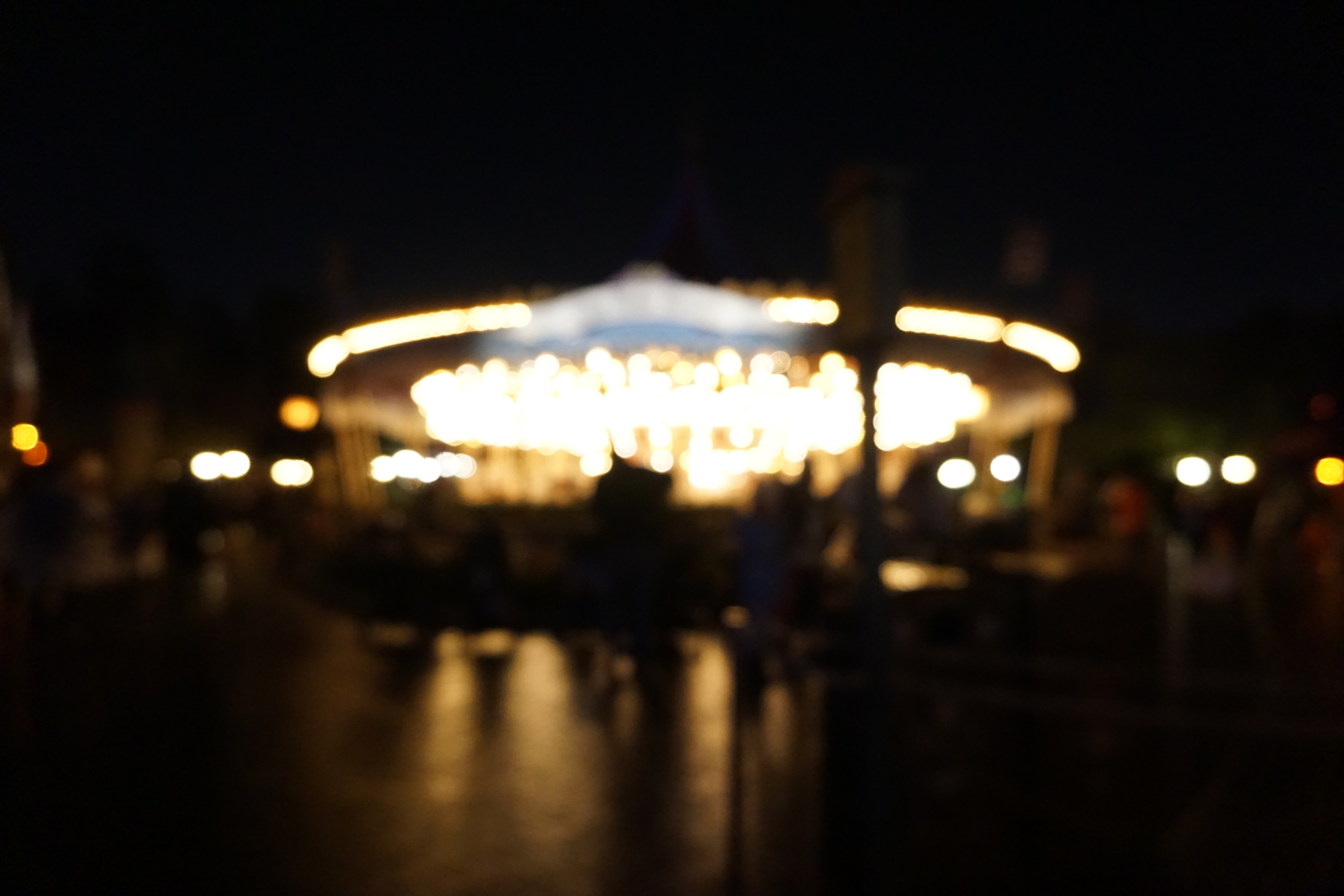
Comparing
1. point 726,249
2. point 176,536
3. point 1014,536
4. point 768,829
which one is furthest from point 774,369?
point 768,829

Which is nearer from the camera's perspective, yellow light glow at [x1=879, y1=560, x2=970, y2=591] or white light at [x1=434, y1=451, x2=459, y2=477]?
yellow light glow at [x1=879, y1=560, x2=970, y2=591]

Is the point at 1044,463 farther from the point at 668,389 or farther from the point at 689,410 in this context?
the point at 668,389

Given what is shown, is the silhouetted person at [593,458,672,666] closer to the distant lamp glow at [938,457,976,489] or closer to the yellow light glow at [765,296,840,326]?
the yellow light glow at [765,296,840,326]

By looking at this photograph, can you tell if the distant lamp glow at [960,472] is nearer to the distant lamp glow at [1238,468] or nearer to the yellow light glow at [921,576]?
the distant lamp glow at [1238,468]

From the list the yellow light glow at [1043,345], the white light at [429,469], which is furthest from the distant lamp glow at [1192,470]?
the white light at [429,469]

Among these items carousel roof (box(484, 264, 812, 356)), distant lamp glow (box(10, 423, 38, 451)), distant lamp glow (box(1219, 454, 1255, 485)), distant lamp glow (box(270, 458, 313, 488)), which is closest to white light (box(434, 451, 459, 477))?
carousel roof (box(484, 264, 812, 356))

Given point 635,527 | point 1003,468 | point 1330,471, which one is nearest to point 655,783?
point 635,527

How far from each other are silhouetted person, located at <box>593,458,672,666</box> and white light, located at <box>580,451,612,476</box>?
12674mm

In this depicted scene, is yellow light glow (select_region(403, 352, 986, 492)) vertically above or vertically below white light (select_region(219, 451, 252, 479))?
below

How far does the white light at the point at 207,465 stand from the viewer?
46656mm

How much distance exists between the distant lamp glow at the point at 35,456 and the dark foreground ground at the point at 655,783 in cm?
543

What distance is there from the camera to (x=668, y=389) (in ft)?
65.5

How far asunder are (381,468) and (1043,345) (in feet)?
53.3

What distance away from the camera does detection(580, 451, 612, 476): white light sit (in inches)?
877
